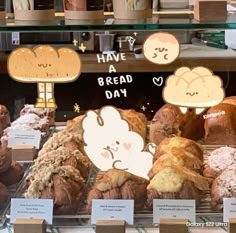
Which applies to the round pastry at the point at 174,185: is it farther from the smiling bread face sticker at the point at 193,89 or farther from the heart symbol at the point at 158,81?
the heart symbol at the point at 158,81

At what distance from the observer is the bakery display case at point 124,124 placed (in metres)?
1.27

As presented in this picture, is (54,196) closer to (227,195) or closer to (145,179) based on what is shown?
(145,179)

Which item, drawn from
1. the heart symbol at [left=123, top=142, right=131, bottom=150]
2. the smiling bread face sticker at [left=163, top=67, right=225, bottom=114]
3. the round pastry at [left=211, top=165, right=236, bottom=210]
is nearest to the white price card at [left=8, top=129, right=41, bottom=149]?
the heart symbol at [left=123, top=142, right=131, bottom=150]

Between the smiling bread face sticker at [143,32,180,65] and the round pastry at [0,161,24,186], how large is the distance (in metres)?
0.44

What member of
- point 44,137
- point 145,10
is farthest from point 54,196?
point 145,10

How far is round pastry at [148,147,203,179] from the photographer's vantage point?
1395 mm

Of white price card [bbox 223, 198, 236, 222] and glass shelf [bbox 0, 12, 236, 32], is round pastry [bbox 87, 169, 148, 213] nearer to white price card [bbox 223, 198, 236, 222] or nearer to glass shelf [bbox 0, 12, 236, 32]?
white price card [bbox 223, 198, 236, 222]

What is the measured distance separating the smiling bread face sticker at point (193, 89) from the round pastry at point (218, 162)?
0.12 m

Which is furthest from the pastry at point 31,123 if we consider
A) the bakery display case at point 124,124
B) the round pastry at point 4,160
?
the round pastry at point 4,160

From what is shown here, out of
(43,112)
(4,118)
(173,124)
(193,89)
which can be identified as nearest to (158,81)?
(173,124)

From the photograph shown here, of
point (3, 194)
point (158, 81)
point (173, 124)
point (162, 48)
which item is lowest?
point (3, 194)

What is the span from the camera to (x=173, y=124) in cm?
158

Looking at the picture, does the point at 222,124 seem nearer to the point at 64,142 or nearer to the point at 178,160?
the point at 178,160

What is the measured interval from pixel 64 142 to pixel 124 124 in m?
0.18
